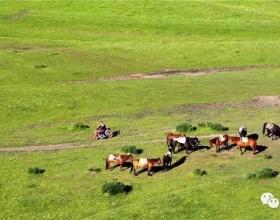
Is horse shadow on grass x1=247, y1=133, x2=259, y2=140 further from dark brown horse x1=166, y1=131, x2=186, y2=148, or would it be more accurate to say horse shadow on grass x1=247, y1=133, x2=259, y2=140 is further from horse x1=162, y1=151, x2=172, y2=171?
horse x1=162, y1=151, x2=172, y2=171

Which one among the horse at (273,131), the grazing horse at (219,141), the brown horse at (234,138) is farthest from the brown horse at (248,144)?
the horse at (273,131)

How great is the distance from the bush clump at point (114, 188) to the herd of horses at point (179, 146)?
6.62 feet

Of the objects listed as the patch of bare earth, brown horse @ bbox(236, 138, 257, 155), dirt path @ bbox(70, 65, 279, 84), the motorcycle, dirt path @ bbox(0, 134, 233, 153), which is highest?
brown horse @ bbox(236, 138, 257, 155)

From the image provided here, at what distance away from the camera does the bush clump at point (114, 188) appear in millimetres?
31484

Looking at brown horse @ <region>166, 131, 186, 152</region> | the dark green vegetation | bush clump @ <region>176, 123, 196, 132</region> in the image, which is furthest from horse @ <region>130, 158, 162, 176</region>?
bush clump @ <region>176, 123, 196, 132</region>

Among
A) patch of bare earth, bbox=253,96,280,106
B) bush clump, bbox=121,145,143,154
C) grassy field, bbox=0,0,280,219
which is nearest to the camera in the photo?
grassy field, bbox=0,0,280,219

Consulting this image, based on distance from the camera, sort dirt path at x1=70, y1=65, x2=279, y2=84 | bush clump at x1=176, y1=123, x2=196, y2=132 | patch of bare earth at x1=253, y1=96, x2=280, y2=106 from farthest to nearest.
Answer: dirt path at x1=70, y1=65, x2=279, y2=84, patch of bare earth at x1=253, y1=96, x2=280, y2=106, bush clump at x1=176, y1=123, x2=196, y2=132

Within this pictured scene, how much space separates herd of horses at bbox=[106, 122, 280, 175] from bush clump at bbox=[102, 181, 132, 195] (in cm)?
202

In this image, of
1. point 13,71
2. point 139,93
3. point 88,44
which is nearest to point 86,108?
point 139,93

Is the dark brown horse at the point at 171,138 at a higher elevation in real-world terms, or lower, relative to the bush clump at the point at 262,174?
higher

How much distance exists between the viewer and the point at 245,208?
29.5 m

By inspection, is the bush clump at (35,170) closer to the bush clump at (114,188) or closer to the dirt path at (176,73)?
the bush clump at (114,188)

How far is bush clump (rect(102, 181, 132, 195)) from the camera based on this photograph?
1240 inches

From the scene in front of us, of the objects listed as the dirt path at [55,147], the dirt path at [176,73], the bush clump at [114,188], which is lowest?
the dirt path at [176,73]
